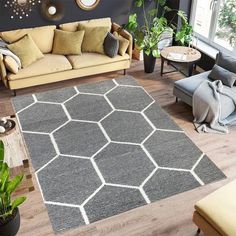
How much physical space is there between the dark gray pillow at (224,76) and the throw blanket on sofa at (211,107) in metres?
0.08

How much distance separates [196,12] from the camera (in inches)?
250

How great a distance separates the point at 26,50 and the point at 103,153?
2239 millimetres

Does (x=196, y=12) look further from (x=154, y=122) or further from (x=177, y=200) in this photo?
(x=177, y=200)

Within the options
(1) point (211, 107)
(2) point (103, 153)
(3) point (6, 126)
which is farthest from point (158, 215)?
(3) point (6, 126)

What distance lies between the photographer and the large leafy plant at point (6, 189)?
2.87 meters

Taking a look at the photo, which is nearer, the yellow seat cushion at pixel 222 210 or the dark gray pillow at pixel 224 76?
the yellow seat cushion at pixel 222 210

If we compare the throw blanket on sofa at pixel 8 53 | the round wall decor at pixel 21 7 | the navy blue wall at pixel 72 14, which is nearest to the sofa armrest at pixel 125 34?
the navy blue wall at pixel 72 14

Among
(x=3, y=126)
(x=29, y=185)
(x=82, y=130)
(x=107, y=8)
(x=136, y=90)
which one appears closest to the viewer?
(x=29, y=185)

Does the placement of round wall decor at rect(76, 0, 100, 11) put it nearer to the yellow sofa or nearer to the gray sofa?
the yellow sofa

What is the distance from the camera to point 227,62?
5.00 m

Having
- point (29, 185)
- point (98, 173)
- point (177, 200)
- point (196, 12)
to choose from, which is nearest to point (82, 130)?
point (98, 173)

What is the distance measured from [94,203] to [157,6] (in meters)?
4.46

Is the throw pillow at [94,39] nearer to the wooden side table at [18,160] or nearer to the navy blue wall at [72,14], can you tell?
the navy blue wall at [72,14]

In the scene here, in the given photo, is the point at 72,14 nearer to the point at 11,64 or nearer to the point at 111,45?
the point at 111,45
